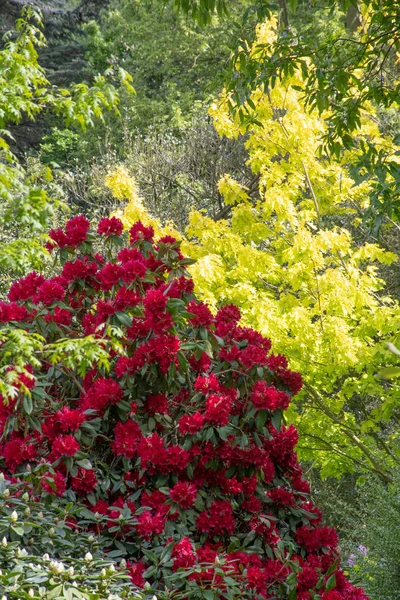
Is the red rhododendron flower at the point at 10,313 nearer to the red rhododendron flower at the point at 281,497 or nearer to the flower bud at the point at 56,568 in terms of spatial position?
the flower bud at the point at 56,568

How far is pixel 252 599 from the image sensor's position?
2926mm

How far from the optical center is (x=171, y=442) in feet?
11.3

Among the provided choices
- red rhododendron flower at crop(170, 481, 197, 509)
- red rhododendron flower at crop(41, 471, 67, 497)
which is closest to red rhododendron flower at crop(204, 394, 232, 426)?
red rhododendron flower at crop(170, 481, 197, 509)

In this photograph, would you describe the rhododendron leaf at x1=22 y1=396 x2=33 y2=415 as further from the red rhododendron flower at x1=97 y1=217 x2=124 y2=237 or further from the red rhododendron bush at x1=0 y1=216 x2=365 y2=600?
the red rhododendron flower at x1=97 y1=217 x2=124 y2=237

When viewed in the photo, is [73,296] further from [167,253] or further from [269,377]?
[269,377]

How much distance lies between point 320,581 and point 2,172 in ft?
6.83

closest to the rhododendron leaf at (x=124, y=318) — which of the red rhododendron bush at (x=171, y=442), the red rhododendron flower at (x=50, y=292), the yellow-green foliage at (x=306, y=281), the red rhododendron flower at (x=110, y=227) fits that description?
the red rhododendron bush at (x=171, y=442)

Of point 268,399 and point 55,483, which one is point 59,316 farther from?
point 268,399

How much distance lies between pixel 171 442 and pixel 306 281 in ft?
9.31

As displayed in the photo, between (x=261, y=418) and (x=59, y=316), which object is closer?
(x=261, y=418)

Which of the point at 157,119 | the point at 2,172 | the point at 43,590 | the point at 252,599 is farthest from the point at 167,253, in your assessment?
the point at 157,119

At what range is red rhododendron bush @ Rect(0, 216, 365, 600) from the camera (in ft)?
9.80

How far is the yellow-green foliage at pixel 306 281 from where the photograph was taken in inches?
223

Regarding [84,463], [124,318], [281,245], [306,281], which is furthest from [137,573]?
[281,245]
